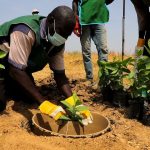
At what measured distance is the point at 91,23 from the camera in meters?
5.36

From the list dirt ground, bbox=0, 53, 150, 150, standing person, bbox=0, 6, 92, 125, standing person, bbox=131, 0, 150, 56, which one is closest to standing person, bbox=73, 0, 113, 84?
standing person, bbox=131, 0, 150, 56

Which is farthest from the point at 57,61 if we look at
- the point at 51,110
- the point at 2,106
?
the point at 51,110

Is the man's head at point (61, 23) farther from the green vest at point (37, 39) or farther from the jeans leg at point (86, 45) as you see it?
the jeans leg at point (86, 45)

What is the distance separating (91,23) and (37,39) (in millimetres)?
1652

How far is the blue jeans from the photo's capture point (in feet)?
17.8

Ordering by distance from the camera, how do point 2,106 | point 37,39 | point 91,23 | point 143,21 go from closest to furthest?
point 37,39
point 2,106
point 143,21
point 91,23

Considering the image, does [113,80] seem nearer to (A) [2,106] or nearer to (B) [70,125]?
(B) [70,125]

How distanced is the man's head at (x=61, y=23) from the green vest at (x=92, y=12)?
166cm

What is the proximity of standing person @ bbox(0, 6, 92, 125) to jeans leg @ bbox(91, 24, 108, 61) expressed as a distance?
135cm

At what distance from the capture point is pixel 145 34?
190 inches

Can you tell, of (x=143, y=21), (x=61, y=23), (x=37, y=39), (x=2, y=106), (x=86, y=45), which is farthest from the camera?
(x=86, y=45)

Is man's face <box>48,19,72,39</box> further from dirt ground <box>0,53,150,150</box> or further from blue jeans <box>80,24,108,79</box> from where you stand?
blue jeans <box>80,24,108,79</box>

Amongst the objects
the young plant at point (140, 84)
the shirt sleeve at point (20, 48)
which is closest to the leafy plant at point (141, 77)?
the young plant at point (140, 84)

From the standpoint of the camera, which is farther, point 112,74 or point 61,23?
point 112,74
